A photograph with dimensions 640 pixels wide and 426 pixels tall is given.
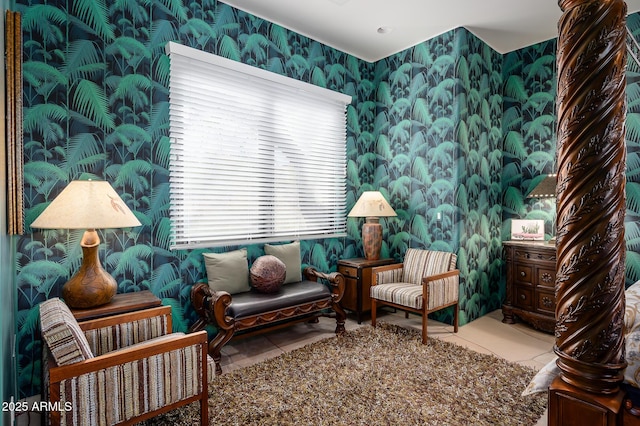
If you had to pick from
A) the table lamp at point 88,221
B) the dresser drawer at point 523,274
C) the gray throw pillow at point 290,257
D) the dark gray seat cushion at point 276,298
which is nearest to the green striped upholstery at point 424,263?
the dresser drawer at point 523,274

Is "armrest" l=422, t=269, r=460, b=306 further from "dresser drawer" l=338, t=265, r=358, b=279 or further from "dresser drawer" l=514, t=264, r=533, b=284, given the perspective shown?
"dresser drawer" l=338, t=265, r=358, b=279

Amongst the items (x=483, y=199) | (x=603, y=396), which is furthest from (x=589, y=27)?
(x=483, y=199)

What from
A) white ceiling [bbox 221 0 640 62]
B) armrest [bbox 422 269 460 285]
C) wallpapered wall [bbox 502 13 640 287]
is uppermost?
white ceiling [bbox 221 0 640 62]

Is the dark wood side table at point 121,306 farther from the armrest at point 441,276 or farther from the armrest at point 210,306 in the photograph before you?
the armrest at point 441,276

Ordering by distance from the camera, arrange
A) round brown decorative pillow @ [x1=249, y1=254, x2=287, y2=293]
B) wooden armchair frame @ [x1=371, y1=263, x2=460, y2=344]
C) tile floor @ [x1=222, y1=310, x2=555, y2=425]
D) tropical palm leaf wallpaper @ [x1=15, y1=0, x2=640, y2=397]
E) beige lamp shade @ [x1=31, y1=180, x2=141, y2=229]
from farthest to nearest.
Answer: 1. wooden armchair frame @ [x1=371, y1=263, x2=460, y2=344]
2. round brown decorative pillow @ [x1=249, y1=254, x2=287, y2=293]
3. tile floor @ [x1=222, y1=310, x2=555, y2=425]
4. tropical palm leaf wallpaper @ [x1=15, y1=0, x2=640, y2=397]
5. beige lamp shade @ [x1=31, y1=180, x2=141, y2=229]

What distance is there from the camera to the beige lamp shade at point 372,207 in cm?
404

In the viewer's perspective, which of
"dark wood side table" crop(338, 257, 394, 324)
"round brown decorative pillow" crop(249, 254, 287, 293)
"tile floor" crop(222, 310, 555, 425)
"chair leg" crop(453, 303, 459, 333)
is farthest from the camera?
"dark wood side table" crop(338, 257, 394, 324)

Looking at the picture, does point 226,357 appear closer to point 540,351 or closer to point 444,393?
point 444,393

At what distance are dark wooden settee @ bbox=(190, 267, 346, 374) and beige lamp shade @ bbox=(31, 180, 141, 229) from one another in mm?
991

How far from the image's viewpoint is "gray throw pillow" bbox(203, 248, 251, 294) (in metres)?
3.15

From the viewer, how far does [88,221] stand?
2.14 m

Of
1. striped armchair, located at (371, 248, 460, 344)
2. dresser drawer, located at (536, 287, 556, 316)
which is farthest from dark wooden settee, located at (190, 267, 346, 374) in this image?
dresser drawer, located at (536, 287, 556, 316)

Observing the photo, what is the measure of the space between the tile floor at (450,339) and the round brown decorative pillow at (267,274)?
55 centimetres

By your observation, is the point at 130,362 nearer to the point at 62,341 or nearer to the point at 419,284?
the point at 62,341
